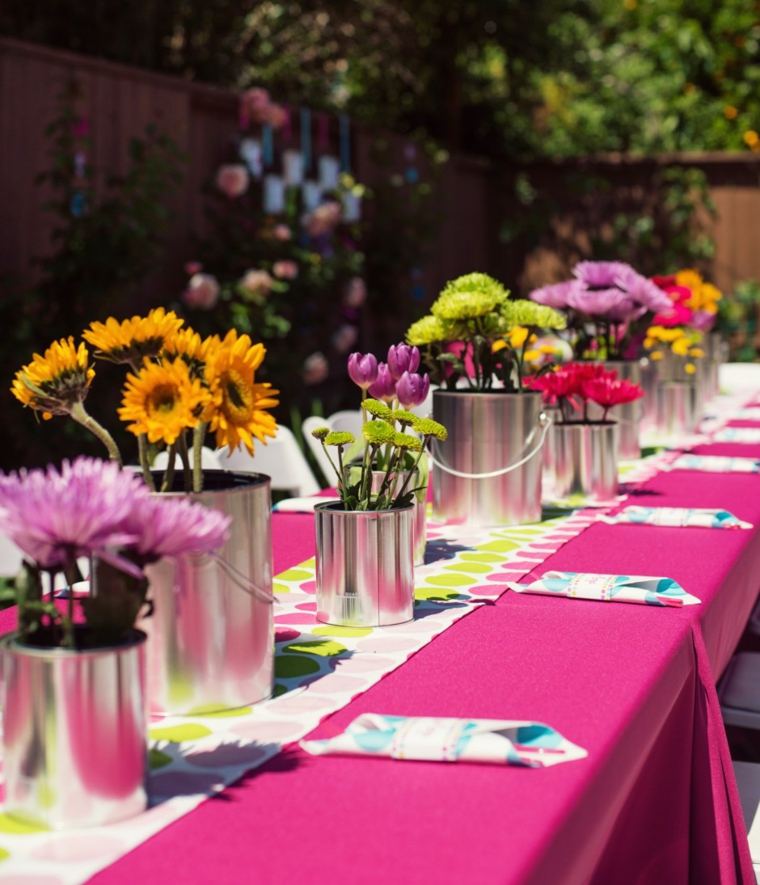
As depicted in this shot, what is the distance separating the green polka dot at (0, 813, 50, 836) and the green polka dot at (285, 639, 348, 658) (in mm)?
484

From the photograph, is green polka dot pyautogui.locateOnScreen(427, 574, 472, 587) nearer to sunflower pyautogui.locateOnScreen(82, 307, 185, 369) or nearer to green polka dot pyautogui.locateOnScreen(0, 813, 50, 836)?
sunflower pyautogui.locateOnScreen(82, 307, 185, 369)

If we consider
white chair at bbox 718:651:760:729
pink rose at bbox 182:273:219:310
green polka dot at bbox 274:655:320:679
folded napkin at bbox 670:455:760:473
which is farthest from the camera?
pink rose at bbox 182:273:219:310

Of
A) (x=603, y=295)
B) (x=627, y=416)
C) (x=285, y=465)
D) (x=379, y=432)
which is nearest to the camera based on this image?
(x=379, y=432)

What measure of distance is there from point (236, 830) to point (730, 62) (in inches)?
518

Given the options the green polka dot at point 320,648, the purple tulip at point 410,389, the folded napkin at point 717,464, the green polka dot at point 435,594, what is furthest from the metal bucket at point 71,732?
the folded napkin at point 717,464

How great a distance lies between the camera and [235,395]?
1.18 meters

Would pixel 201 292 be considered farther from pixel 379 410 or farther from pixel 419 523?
pixel 379 410

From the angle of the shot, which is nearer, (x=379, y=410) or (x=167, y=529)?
(x=167, y=529)

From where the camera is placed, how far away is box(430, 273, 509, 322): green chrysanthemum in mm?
2082

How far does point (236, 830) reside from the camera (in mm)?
943

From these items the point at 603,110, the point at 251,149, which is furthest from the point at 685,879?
the point at 603,110

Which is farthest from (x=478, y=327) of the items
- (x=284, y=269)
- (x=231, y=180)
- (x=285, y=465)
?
(x=231, y=180)

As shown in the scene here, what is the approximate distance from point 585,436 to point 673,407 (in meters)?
1.09

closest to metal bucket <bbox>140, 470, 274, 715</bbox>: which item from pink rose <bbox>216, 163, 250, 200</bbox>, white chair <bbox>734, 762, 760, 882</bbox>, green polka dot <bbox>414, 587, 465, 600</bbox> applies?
green polka dot <bbox>414, 587, 465, 600</bbox>
